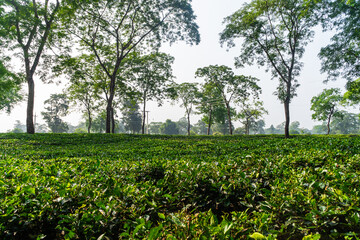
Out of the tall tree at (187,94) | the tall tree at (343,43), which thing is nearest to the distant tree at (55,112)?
the tall tree at (187,94)

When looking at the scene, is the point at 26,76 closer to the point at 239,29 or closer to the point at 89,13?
the point at 89,13

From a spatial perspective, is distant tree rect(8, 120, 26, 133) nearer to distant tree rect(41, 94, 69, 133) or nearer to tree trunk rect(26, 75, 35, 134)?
distant tree rect(41, 94, 69, 133)

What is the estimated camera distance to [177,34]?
21094 millimetres

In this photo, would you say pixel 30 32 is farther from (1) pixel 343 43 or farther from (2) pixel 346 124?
(2) pixel 346 124

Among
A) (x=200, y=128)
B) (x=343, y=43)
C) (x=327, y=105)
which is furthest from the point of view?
(x=200, y=128)

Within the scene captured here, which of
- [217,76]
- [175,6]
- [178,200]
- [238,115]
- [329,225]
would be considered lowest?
[178,200]

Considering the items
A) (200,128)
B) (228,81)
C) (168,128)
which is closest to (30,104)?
(228,81)

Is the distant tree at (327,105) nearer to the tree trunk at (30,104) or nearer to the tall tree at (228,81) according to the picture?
the tall tree at (228,81)

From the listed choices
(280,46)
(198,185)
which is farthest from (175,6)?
(198,185)

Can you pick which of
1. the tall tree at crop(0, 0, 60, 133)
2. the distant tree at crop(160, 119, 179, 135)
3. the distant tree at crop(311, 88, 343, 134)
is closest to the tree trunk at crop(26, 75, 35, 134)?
the tall tree at crop(0, 0, 60, 133)

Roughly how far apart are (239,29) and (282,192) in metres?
20.4

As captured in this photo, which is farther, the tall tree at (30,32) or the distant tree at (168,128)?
the distant tree at (168,128)

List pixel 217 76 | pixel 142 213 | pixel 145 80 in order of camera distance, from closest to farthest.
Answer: pixel 142 213, pixel 145 80, pixel 217 76

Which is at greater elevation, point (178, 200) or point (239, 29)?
point (239, 29)
